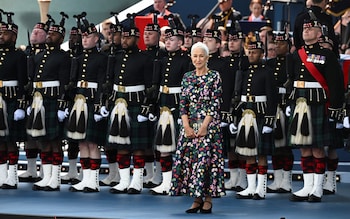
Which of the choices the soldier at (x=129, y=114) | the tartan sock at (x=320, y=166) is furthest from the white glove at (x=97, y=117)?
the tartan sock at (x=320, y=166)

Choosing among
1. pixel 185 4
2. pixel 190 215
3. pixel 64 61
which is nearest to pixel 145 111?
pixel 64 61

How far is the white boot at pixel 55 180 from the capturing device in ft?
45.1

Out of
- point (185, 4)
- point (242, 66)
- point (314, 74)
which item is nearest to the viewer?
point (314, 74)

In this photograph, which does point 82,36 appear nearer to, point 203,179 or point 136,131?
point 136,131

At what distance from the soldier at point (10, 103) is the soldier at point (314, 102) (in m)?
3.18

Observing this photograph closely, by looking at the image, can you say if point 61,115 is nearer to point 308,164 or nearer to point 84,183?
point 84,183

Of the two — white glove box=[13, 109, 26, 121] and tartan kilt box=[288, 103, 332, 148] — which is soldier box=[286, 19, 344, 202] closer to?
tartan kilt box=[288, 103, 332, 148]

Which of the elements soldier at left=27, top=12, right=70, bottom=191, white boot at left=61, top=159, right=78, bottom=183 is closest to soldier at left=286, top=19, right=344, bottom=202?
soldier at left=27, top=12, right=70, bottom=191

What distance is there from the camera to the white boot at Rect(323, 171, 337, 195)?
44.4ft

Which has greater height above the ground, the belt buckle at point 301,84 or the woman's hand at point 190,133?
the belt buckle at point 301,84

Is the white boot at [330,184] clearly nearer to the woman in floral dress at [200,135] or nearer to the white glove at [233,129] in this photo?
the white glove at [233,129]

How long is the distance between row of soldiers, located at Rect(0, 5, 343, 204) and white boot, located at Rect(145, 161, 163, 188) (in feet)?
0.04

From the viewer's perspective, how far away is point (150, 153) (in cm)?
1396

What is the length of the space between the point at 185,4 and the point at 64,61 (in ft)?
17.6
